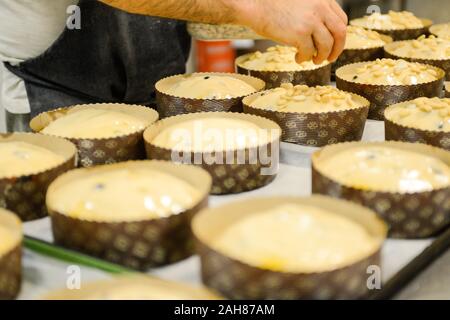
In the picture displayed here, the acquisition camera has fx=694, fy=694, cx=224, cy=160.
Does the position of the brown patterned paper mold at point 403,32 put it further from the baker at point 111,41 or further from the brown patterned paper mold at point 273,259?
the brown patterned paper mold at point 273,259

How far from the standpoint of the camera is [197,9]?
2.38m

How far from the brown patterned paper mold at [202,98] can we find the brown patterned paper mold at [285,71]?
0.51 feet

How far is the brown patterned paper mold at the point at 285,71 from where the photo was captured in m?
2.66

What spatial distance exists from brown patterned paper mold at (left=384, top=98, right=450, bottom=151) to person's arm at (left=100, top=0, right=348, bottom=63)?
391mm

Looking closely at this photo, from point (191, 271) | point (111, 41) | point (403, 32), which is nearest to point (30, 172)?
point (191, 271)

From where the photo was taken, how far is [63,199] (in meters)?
1.52

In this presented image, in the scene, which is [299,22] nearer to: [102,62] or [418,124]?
[418,124]

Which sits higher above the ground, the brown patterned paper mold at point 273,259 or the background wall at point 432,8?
the brown patterned paper mold at point 273,259

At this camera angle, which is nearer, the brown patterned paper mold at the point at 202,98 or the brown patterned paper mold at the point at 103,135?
the brown patterned paper mold at the point at 103,135

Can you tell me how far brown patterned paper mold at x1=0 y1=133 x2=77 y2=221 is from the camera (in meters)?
1.62

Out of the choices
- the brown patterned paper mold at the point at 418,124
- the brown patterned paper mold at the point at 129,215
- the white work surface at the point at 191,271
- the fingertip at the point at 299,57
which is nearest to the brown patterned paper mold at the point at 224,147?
the white work surface at the point at 191,271

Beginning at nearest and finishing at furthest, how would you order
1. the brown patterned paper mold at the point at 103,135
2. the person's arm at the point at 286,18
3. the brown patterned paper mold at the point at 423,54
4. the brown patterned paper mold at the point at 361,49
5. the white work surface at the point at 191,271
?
1. the white work surface at the point at 191,271
2. the brown patterned paper mold at the point at 103,135
3. the person's arm at the point at 286,18
4. the brown patterned paper mold at the point at 423,54
5. the brown patterned paper mold at the point at 361,49

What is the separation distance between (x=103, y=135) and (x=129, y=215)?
0.61 m

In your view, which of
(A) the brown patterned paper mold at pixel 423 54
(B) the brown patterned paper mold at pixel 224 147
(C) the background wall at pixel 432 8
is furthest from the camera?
(C) the background wall at pixel 432 8
